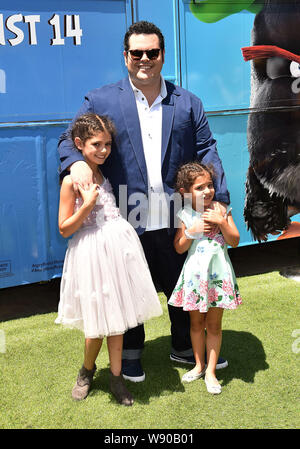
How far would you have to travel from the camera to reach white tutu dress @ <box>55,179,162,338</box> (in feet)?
8.12

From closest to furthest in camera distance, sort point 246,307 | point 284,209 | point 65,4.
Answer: point 65,4, point 246,307, point 284,209

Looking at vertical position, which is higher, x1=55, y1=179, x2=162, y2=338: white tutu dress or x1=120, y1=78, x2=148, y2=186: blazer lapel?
x1=120, y1=78, x2=148, y2=186: blazer lapel

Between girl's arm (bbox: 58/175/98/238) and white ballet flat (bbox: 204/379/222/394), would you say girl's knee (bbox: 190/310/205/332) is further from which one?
girl's arm (bbox: 58/175/98/238)

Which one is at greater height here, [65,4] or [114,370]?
[65,4]

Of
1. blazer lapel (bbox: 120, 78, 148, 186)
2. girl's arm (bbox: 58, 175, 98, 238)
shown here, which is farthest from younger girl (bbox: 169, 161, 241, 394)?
girl's arm (bbox: 58, 175, 98, 238)

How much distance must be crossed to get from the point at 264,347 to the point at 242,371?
35cm

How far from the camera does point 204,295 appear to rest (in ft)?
8.71

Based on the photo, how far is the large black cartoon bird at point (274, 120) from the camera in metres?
4.33

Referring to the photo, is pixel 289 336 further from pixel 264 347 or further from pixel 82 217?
pixel 82 217

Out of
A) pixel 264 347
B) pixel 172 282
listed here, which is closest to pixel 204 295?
pixel 172 282

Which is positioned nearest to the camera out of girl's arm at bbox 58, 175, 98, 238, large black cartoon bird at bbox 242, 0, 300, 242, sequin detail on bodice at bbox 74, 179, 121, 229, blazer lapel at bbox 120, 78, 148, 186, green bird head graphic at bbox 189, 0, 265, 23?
girl's arm at bbox 58, 175, 98, 238

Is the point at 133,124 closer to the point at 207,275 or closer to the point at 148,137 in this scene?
the point at 148,137

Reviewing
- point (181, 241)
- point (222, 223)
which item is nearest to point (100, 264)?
point (181, 241)

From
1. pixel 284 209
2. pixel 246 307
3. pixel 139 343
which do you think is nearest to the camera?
pixel 139 343
